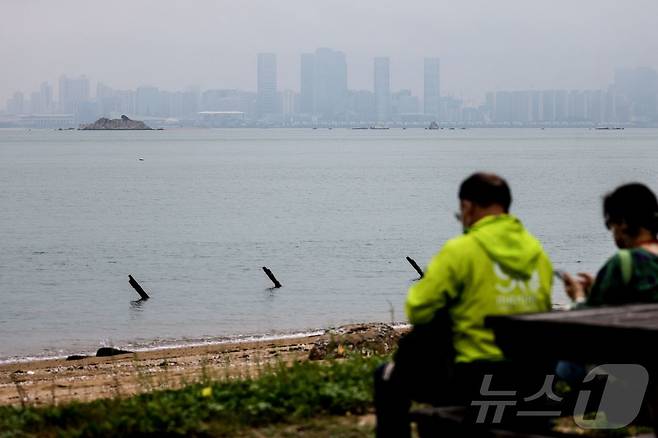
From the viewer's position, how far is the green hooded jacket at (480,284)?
5.12m

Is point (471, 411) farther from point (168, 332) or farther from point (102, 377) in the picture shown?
point (168, 332)

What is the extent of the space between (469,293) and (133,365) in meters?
15.9

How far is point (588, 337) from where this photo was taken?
14.7ft

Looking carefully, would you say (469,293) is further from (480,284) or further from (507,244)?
(507,244)

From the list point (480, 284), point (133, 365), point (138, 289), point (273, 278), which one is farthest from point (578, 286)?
point (273, 278)

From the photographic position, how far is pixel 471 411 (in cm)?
519

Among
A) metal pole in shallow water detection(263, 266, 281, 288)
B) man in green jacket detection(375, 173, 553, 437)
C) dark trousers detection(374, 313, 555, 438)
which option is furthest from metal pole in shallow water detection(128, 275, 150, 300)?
man in green jacket detection(375, 173, 553, 437)

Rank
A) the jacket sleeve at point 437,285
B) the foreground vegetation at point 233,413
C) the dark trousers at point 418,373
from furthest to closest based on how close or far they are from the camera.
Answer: the foreground vegetation at point 233,413, the dark trousers at point 418,373, the jacket sleeve at point 437,285

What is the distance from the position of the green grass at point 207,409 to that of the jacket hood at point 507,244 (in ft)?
A: 8.11

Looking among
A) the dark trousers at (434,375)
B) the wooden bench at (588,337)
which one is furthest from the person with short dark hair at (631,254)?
the dark trousers at (434,375)

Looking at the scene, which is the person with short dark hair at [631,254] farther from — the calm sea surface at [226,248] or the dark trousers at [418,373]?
the calm sea surface at [226,248]

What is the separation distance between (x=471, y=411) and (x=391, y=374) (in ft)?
1.73

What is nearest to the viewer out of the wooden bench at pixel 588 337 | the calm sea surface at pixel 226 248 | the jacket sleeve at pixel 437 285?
the wooden bench at pixel 588 337

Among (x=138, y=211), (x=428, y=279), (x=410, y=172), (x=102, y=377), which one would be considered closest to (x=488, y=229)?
(x=428, y=279)
